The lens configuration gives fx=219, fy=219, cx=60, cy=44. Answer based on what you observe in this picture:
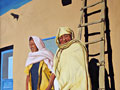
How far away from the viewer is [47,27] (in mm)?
2562

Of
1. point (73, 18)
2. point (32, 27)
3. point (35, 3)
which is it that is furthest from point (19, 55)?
point (73, 18)

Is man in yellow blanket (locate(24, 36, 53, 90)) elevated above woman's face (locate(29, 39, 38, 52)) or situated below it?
below

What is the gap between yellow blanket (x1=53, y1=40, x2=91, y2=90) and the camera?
1819mm

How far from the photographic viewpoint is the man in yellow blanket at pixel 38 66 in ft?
7.66

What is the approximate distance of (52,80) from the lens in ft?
7.45

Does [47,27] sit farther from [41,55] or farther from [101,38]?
[101,38]

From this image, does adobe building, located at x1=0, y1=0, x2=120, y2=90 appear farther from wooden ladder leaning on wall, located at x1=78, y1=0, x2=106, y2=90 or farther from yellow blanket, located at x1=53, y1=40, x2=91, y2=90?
yellow blanket, located at x1=53, y1=40, x2=91, y2=90

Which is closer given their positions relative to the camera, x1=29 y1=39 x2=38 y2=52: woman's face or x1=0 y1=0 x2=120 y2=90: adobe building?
x1=0 y1=0 x2=120 y2=90: adobe building

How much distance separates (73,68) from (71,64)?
A: 0.14 ft

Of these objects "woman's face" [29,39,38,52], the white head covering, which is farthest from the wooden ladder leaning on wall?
"woman's face" [29,39,38,52]

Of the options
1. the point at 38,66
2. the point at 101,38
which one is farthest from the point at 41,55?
the point at 101,38

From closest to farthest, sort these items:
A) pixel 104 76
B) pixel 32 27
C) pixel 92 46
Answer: pixel 104 76, pixel 92 46, pixel 32 27

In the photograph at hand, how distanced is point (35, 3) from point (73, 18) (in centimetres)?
72

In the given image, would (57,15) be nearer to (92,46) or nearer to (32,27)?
(32,27)
